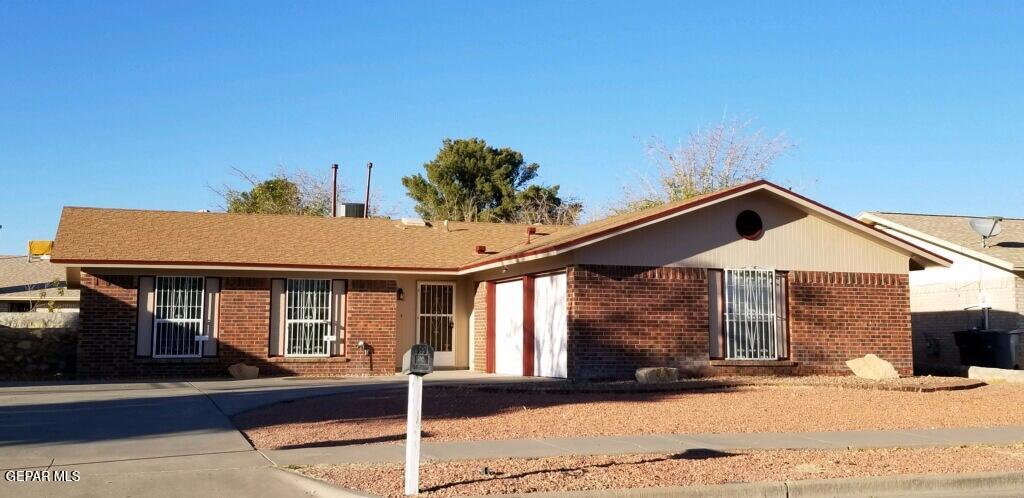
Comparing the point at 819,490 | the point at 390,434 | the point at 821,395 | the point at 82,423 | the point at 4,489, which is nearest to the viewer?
the point at 4,489

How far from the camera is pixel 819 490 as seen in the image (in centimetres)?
893

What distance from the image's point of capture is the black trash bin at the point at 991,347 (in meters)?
22.3

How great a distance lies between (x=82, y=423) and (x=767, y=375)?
44.1ft

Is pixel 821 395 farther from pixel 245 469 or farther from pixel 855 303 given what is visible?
pixel 245 469

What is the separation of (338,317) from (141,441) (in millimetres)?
11756

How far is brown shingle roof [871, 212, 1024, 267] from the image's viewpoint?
24411 millimetres

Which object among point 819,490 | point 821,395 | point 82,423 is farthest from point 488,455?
point 821,395

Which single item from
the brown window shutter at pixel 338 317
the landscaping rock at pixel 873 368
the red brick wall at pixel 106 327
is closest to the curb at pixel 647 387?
the landscaping rock at pixel 873 368

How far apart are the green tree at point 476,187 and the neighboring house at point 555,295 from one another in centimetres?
2946

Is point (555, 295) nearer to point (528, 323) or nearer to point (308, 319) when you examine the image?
point (528, 323)

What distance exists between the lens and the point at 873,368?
795 inches

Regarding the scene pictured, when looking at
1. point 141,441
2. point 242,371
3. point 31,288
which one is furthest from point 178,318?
point 31,288

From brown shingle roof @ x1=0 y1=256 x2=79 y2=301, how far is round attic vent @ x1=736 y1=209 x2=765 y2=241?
2643 cm

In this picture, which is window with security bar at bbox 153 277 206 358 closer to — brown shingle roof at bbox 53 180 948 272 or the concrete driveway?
brown shingle roof at bbox 53 180 948 272
